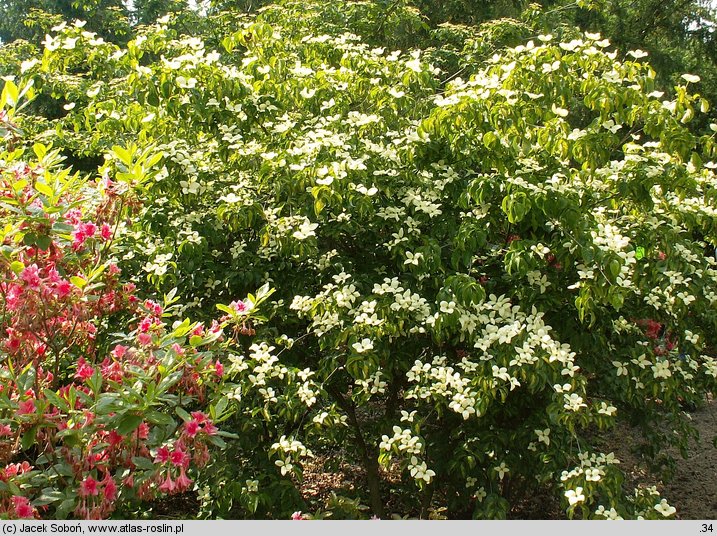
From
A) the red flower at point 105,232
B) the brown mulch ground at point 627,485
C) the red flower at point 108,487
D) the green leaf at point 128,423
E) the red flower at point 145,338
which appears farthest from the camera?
the brown mulch ground at point 627,485

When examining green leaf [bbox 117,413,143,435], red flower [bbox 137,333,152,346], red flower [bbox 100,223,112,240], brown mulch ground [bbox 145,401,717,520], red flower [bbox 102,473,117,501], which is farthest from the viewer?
brown mulch ground [bbox 145,401,717,520]

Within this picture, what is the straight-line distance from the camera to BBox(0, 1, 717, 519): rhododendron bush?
Answer: 2334mm

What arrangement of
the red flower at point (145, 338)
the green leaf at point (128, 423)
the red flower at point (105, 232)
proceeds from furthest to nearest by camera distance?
the red flower at point (105, 232)
the red flower at point (145, 338)
the green leaf at point (128, 423)

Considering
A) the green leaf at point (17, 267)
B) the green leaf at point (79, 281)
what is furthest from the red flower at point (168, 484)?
the green leaf at point (17, 267)

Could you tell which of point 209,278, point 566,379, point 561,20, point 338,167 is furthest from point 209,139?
point 561,20

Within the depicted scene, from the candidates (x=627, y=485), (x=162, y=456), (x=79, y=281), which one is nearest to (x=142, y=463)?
(x=162, y=456)

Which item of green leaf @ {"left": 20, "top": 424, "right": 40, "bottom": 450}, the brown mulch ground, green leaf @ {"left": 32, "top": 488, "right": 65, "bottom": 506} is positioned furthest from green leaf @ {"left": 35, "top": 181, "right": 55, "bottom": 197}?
the brown mulch ground

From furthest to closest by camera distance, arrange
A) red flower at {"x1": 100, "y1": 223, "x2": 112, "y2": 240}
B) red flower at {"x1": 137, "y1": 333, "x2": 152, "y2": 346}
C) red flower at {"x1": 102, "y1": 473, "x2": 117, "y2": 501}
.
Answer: red flower at {"x1": 100, "y1": 223, "x2": 112, "y2": 240} < red flower at {"x1": 137, "y1": 333, "x2": 152, "y2": 346} < red flower at {"x1": 102, "y1": 473, "x2": 117, "y2": 501}

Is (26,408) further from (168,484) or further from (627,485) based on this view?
(627,485)

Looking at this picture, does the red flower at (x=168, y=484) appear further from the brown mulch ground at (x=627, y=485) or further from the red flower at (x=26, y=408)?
the brown mulch ground at (x=627, y=485)

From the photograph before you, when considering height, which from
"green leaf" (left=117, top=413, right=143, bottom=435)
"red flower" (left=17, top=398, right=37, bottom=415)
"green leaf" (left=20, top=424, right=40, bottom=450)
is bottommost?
"green leaf" (left=20, top=424, right=40, bottom=450)

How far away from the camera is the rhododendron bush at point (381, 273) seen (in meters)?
2.33

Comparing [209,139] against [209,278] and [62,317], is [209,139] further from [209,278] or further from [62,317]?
[62,317]

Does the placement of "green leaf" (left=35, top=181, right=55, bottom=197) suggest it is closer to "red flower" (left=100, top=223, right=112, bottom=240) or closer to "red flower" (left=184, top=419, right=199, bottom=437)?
"red flower" (left=100, top=223, right=112, bottom=240)
